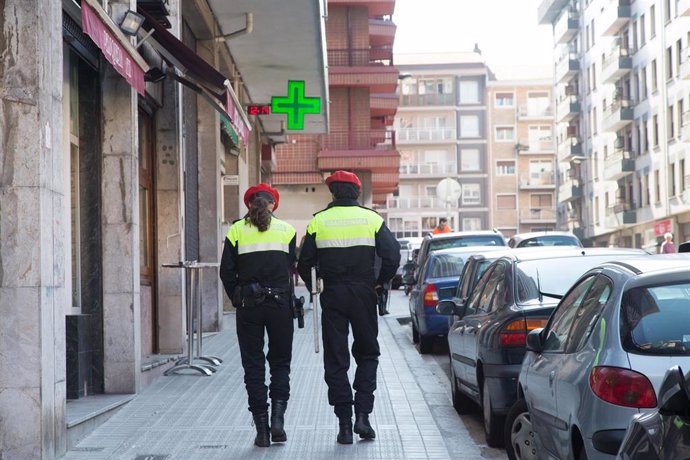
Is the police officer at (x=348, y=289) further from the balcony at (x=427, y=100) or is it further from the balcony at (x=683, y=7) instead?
the balcony at (x=427, y=100)

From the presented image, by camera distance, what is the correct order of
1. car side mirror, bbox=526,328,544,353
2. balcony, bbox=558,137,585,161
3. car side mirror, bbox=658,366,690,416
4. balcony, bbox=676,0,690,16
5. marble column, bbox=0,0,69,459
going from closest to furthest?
car side mirror, bbox=658,366,690,416 → car side mirror, bbox=526,328,544,353 → marble column, bbox=0,0,69,459 → balcony, bbox=676,0,690,16 → balcony, bbox=558,137,585,161

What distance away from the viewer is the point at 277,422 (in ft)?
31.3

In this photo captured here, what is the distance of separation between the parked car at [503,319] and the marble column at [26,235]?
3.13 meters

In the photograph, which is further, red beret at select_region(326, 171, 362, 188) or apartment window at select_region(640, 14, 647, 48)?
apartment window at select_region(640, 14, 647, 48)

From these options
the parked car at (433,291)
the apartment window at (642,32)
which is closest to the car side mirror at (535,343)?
the parked car at (433,291)

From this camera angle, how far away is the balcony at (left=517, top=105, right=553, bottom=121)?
359ft

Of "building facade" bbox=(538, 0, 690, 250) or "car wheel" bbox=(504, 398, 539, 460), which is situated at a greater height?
"building facade" bbox=(538, 0, 690, 250)

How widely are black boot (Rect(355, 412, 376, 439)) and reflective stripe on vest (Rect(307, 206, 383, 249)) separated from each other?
1.25 metres

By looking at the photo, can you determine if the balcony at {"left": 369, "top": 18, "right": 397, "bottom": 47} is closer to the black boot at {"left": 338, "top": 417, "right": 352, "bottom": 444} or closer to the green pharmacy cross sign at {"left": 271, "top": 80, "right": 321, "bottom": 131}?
the green pharmacy cross sign at {"left": 271, "top": 80, "right": 321, "bottom": 131}

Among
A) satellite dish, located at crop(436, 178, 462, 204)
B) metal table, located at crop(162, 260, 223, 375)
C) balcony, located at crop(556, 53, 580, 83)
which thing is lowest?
metal table, located at crop(162, 260, 223, 375)

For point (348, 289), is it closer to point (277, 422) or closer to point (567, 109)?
point (277, 422)

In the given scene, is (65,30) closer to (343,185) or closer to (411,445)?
(343,185)

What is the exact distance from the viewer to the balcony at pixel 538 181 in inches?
4250

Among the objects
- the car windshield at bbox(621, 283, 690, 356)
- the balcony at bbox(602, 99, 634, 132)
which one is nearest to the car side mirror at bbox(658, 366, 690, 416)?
the car windshield at bbox(621, 283, 690, 356)
